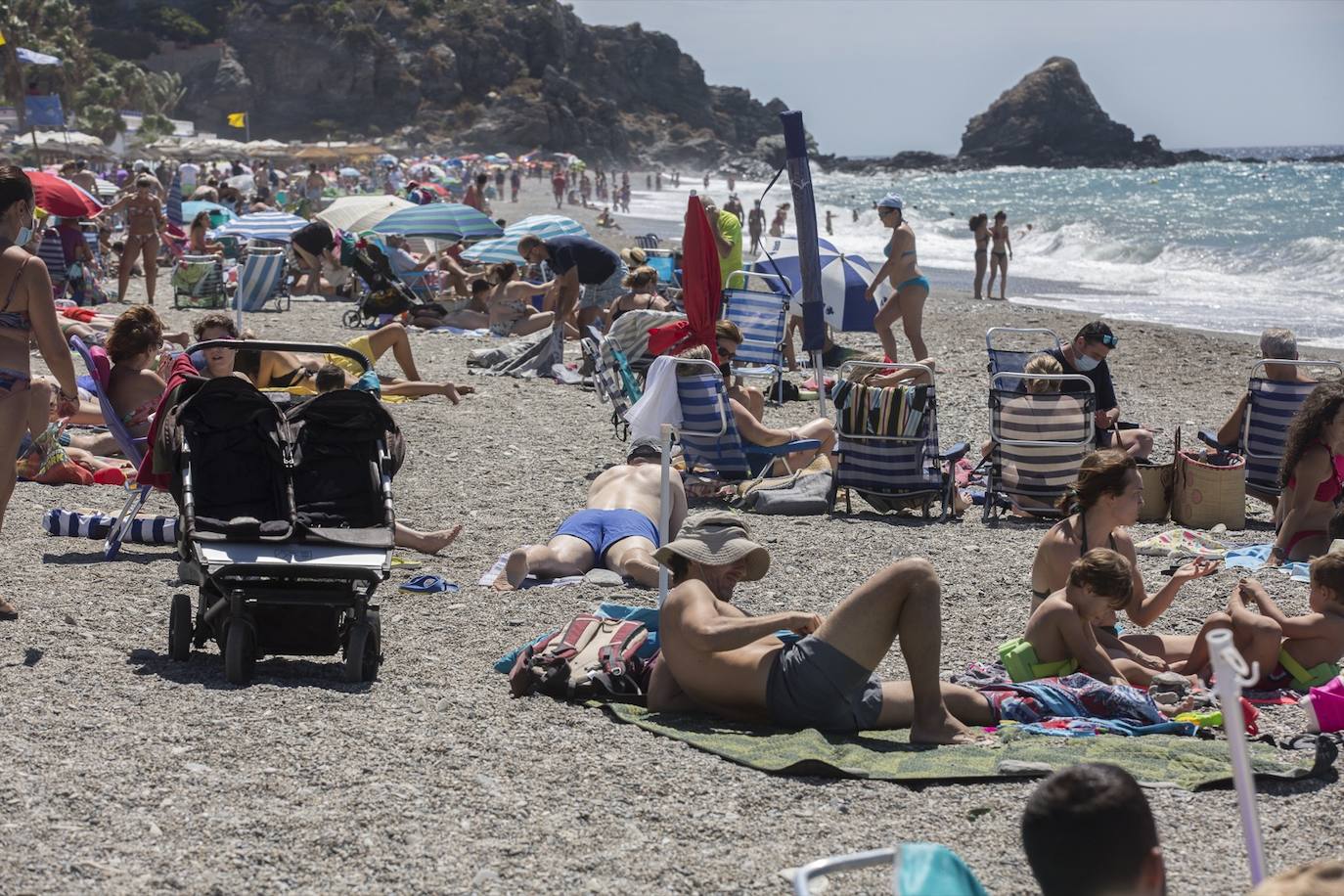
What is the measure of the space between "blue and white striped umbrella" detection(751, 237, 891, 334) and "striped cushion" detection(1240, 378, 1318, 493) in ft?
17.4

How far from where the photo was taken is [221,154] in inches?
2012

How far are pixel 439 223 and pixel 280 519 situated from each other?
13.5 meters

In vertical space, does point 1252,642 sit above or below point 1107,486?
below

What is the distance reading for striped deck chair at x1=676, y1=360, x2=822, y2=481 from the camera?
27.1 feet

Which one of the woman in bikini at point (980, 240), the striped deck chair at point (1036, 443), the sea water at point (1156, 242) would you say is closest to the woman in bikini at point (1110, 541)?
the striped deck chair at point (1036, 443)

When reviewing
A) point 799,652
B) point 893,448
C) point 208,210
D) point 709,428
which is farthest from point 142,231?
point 799,652

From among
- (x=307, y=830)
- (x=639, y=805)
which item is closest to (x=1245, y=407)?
(x=639, y=805)

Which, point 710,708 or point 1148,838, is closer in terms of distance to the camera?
point 1148,838

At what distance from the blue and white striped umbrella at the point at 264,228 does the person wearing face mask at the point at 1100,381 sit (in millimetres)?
11918

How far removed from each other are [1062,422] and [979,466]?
79 cm

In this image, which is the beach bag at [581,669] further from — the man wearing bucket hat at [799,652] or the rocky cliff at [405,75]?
the rocky cliff at [405,75]

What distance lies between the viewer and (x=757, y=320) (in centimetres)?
1161

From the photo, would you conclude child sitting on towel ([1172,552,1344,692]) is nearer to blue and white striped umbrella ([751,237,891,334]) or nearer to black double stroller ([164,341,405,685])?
black double stroller ([164,341,405,685])

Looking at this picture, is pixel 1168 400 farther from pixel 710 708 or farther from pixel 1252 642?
pixel 710 708
